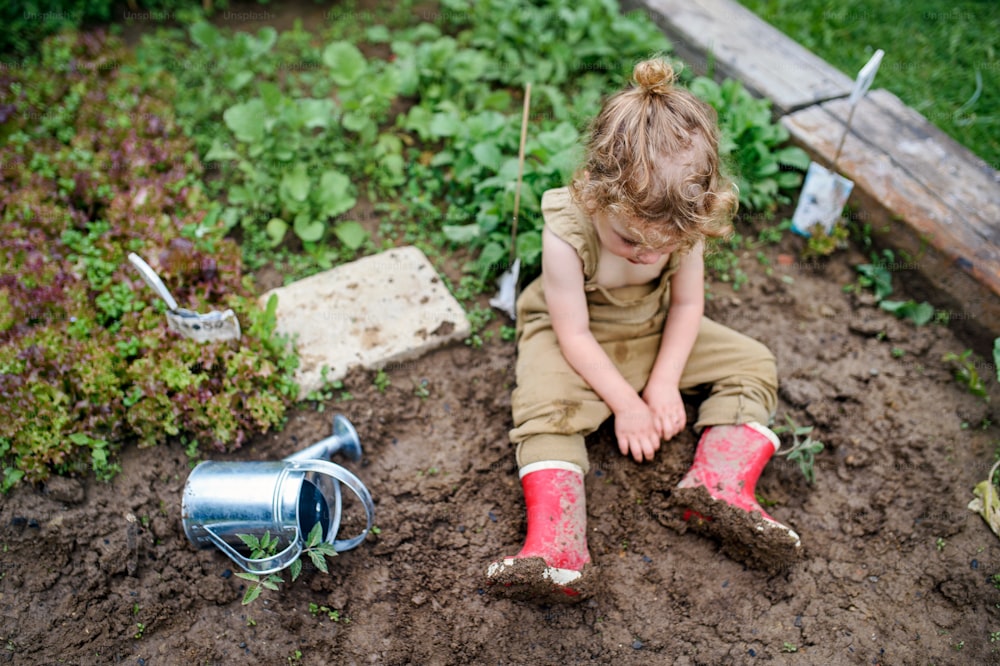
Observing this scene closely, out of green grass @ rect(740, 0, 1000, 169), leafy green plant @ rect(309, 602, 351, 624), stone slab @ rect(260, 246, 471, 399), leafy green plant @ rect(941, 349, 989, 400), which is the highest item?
green grass @ rect(740, 0, 1000, 169)

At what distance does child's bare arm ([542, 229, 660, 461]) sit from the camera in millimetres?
2334

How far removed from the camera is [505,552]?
2.28 m

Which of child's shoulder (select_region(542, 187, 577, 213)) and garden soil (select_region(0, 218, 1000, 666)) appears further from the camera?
child's shoulder (select_region(542, 187, 577, 213))

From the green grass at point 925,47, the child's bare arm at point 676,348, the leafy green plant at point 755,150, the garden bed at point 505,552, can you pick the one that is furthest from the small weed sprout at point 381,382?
the green grass at point 925,47

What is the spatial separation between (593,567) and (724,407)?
685 millimetres

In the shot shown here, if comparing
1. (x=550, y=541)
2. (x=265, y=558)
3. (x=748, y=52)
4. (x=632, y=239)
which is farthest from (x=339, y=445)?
(x=748, y=52)

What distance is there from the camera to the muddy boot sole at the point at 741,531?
214 cm

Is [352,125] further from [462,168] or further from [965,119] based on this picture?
[965,119]

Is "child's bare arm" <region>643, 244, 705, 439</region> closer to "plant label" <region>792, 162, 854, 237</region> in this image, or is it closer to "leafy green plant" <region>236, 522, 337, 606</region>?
"plant label" <region>792, 162, 854, 237</region>

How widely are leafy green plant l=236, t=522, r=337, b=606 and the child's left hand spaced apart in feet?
3.55

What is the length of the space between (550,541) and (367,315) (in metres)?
1.17

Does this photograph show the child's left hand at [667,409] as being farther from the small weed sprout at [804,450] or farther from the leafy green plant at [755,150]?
the leafy green plant at [755,150]


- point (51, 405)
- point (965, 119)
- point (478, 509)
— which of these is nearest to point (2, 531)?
point (51, 405)

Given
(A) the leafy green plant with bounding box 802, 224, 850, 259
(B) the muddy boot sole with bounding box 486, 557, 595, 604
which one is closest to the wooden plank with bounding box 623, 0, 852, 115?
(A) the leafy green plant with bounding box 802, 224, 850, 259
